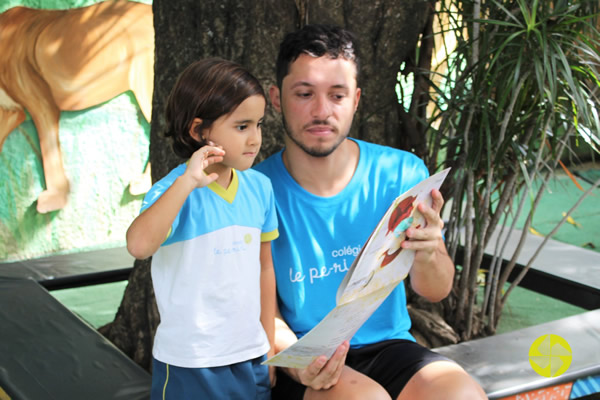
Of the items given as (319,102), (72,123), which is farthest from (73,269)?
(319,102)

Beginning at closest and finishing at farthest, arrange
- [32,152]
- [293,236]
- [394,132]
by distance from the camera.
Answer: [293,236]
[394,132]
[32,152]

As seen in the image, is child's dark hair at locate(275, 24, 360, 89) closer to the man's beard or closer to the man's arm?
the man's beard

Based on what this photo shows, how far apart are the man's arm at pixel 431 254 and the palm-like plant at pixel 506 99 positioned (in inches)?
22.9

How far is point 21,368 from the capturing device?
1967 mm

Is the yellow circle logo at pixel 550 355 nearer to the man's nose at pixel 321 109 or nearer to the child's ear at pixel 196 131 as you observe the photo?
the man's nose at pixel 321 109

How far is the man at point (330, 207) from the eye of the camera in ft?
5.31

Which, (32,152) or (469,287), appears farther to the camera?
(32,152)

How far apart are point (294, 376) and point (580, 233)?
12.8ft

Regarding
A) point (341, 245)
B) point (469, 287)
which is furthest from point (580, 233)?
point (341, 245)

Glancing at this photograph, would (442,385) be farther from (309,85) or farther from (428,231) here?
(309,85)

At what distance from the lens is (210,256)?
1.34 metres

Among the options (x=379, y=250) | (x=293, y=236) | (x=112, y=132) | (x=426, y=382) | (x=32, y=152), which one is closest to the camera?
(x=379, y=250)

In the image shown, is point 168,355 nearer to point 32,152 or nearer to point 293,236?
point 293,236

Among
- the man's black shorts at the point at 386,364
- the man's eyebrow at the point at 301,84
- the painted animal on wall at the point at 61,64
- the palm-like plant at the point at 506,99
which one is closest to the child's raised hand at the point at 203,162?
the man's eyebrow at the point at 301,84
